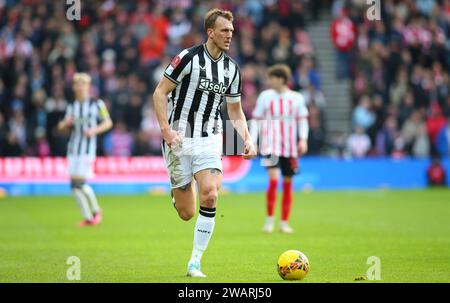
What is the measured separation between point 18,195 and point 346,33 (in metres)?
11.8

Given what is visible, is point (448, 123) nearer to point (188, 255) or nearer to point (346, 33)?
point (346, 33)

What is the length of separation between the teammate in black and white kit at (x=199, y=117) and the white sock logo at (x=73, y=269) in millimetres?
1190

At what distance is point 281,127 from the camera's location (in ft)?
48.4

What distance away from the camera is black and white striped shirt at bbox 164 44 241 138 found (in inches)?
366

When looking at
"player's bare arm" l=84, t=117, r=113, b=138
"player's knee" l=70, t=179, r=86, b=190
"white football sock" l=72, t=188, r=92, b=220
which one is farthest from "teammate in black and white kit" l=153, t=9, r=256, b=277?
"player's knee" l=70, t=179, r=86, b=190

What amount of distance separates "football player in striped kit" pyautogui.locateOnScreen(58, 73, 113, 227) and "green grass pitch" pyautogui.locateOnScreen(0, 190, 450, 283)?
0.58 metres

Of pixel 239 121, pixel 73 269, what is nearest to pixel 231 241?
pixel 239 121

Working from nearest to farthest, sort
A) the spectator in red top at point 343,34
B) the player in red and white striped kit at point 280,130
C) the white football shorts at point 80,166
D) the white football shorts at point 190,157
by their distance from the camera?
1. the white football shorts at point 190,157
2. the player in red and white striped kit at point 280,130
3. the white football shorts at point 80,166
4. the spectator in red top at point 343,34

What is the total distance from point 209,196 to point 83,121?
7.11 meters

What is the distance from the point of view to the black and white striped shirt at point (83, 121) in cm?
1565

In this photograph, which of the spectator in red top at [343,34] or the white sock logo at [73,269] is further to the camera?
the spectator in red top at [343,34]

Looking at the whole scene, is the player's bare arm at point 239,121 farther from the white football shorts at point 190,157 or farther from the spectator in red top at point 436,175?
the spectator in red top at point 436,175

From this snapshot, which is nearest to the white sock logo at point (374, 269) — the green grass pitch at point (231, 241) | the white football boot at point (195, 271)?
the green grass pitch at point (231, 241)

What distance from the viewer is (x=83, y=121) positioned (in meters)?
15.7
